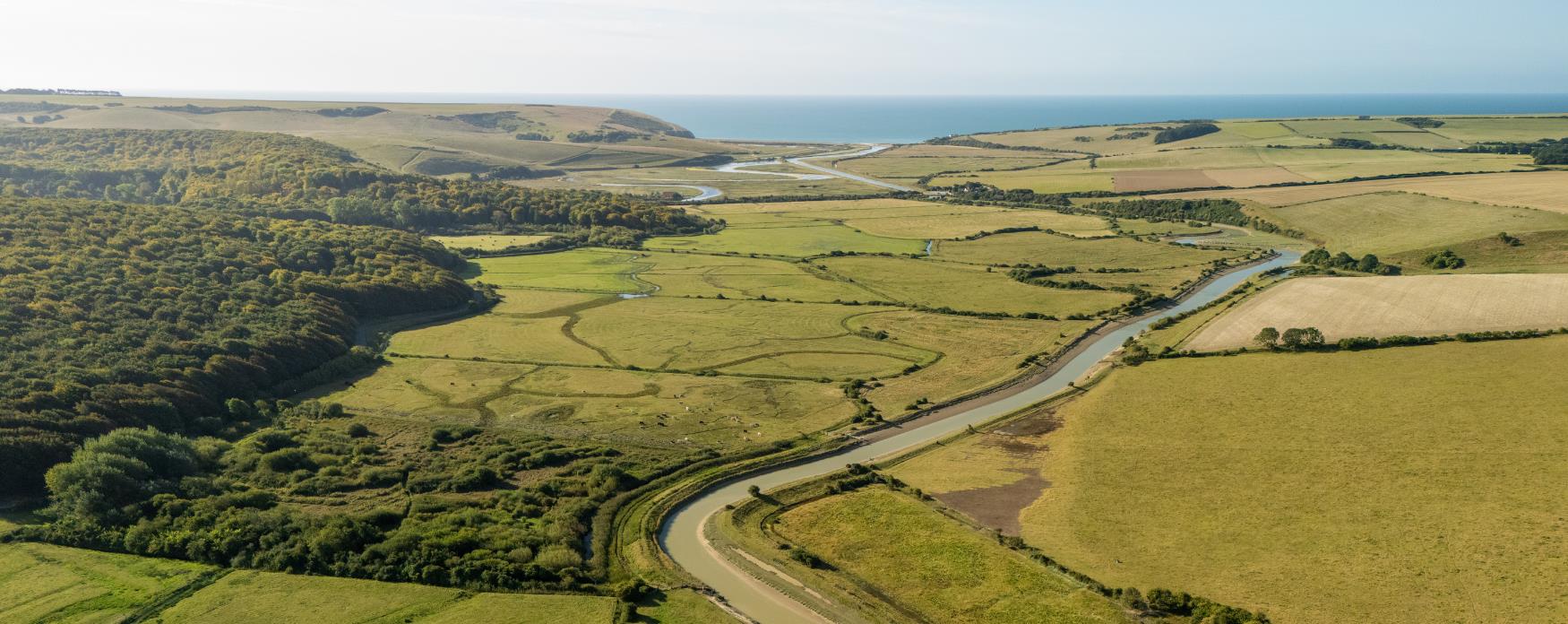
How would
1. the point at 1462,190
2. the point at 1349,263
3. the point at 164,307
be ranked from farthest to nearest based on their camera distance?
the point at 1462,190 < the point at 1349,263 < the point at 164,307

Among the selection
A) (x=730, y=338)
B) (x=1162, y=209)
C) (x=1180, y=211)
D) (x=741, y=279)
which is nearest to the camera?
(x=730, y=338)

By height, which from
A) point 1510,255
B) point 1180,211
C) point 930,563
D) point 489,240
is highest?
point 1180,211

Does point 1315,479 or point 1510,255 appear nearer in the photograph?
point 1315,479

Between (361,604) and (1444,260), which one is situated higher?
(1444,260)

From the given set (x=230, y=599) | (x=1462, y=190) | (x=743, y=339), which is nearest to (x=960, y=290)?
(x=743, y=339)

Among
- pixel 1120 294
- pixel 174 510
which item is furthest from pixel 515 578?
pixel 1120 294

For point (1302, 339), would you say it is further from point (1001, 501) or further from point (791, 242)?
point (791, 242)

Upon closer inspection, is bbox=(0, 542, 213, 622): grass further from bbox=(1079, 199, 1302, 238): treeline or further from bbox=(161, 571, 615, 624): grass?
bbox=(1079, 199, 1302, 238): treeline

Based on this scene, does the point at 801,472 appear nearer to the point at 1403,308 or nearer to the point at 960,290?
the point at 960,290
